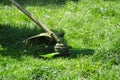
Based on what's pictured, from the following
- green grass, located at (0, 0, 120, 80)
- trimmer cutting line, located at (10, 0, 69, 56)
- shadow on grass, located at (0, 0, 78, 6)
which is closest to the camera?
green grass, located at (0, 0, 120, 80)

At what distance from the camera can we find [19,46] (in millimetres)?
7684

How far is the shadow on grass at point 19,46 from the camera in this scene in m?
7.22

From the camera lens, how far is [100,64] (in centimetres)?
650

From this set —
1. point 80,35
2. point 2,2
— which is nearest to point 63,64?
point 80,35

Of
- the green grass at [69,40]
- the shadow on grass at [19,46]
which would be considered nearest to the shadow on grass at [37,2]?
the green grass at [69,40]

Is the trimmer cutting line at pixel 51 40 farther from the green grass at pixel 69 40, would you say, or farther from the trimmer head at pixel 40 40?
the green grass at pixel 69 40

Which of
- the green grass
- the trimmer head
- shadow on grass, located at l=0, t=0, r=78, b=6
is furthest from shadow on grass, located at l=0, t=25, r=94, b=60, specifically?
shadow on grass, located at l=0, t=0, r=78, b=6

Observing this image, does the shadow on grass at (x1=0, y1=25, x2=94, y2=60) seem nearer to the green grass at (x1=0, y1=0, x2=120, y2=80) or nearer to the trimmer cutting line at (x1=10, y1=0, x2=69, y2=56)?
the green grass at (x1=0, y1=0, x2=120, y2=80)

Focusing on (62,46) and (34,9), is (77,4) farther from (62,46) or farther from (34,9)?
(62,46)

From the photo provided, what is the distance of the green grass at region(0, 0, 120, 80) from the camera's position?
244 inches

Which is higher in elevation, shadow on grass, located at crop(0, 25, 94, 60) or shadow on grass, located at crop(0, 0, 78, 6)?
shadow on grass, located at crop(0, 0, 78, 6)

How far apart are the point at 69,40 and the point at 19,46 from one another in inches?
44.4

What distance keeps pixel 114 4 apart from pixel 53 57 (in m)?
4.13

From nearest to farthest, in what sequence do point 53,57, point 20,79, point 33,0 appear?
point 20,79 → point 53,57 → point 33,0
